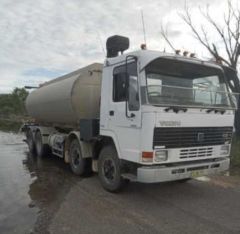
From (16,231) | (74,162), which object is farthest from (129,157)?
(74,162)

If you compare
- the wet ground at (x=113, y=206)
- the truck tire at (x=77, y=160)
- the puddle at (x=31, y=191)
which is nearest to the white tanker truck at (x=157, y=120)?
the truck tire at (x=77, y=160)

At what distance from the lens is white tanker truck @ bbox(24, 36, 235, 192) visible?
19.4 ft

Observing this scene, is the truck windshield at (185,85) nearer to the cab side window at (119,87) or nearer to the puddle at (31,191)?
the cab side window at (119,87)

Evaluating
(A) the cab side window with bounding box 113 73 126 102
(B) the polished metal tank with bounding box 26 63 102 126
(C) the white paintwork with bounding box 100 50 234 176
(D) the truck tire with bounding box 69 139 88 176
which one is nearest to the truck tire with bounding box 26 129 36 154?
(B) the polished metal tank with bounding box 26 63 102 126

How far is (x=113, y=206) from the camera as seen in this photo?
20.1ft

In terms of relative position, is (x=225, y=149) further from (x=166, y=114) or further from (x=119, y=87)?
(x=119, y=87)

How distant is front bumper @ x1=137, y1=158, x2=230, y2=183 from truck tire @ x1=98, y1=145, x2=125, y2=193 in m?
0.87

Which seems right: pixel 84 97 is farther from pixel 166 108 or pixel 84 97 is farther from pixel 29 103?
pixel 29 103

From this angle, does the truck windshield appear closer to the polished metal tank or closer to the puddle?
the polished metal tank

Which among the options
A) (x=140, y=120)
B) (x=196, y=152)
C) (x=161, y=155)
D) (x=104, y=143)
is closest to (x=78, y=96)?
(x=104, y=143)

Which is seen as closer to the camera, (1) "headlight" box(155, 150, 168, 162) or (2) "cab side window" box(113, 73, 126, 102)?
(1) "headlight" box(155, 150, 168, 162)

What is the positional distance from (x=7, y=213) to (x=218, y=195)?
4.28m

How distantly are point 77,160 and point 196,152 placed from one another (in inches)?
143

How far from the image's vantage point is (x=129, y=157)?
6.25 metres
